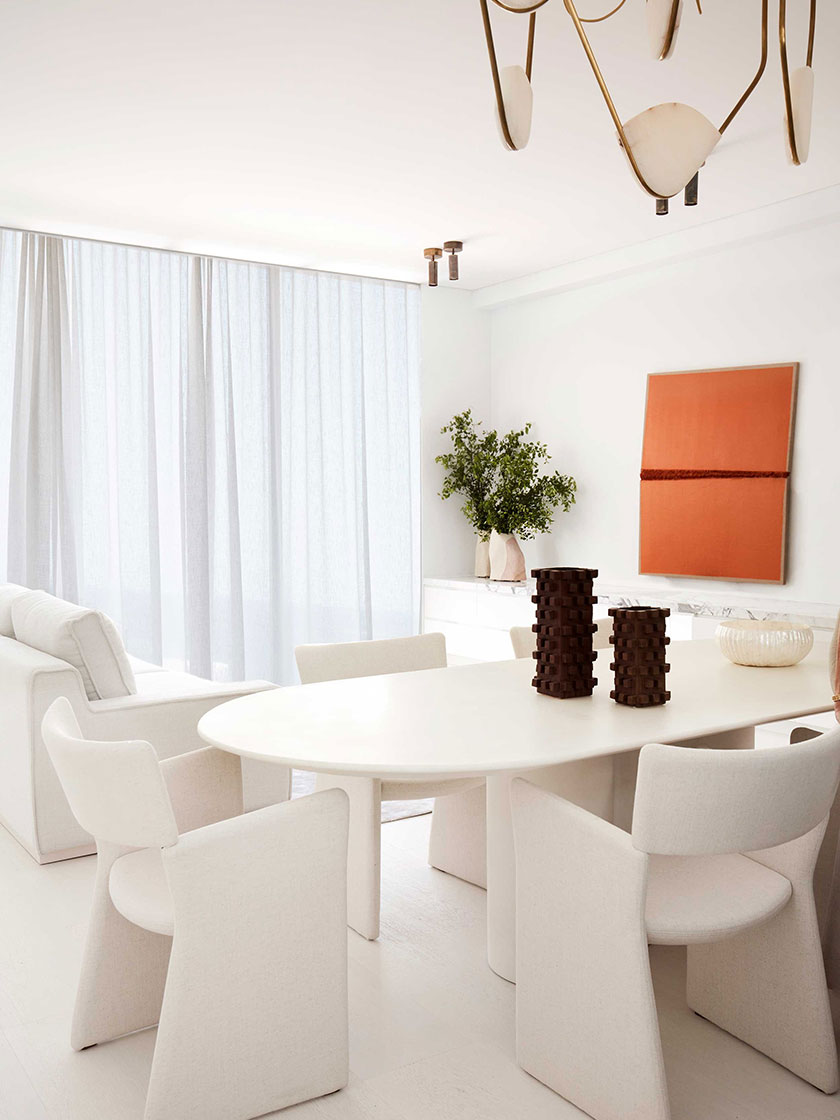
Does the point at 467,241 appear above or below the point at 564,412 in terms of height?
above

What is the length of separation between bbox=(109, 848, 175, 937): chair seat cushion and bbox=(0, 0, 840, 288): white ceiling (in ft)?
7.48

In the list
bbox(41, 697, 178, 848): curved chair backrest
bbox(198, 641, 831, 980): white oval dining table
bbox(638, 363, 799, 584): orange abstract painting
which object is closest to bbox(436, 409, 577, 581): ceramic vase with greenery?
bbox(638, 363, 799, 584): orange abstract painting

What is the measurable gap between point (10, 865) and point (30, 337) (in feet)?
9.51

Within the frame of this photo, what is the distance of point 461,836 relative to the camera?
3105mm

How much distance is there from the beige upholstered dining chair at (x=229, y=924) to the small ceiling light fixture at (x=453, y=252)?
3.85m

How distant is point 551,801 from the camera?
6.40ft

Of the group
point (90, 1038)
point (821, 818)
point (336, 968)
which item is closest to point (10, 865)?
point (90, 1038)

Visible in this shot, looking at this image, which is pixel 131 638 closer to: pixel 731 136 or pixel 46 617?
pixel 46 617

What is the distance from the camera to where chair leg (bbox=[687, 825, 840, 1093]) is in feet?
6.57

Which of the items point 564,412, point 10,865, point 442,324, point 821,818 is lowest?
point 10,865

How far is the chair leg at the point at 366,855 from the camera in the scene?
8.82ft

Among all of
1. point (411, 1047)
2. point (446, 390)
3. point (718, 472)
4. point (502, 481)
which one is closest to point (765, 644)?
point (411, 1047)

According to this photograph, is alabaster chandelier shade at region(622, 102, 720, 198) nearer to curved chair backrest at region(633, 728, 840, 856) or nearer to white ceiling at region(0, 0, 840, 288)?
white ceiling at region(0, 0, 840, 288)

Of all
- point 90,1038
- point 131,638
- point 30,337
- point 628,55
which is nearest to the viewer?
point 90,1038
